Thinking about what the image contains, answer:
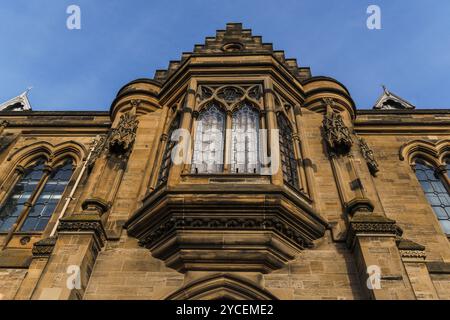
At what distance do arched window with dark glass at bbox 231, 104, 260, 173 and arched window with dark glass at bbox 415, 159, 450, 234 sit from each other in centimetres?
555

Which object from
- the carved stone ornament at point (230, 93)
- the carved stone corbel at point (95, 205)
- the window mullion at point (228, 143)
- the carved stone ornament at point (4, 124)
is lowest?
the carved stone corbel at point (95, 205)

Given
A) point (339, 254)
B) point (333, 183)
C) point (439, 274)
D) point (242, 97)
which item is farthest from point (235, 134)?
point (439, 274)

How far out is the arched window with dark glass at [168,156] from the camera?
381 inches

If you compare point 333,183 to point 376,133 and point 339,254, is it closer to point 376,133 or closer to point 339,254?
point 339,254

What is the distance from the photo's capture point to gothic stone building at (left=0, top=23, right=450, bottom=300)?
7.48 metres

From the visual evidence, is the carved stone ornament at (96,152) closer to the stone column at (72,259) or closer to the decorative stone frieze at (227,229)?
the stone column at (72,259)

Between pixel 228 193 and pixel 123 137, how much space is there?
409 centimetres

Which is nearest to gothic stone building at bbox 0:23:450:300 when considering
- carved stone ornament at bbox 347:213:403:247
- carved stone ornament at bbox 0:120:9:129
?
carved stone ornament at bbox 347:213:403:247

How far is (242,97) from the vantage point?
445 inches

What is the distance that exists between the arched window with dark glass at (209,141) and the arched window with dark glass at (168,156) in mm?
702

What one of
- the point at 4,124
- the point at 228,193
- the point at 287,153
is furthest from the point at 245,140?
the point at 4,124

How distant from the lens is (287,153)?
10.5m

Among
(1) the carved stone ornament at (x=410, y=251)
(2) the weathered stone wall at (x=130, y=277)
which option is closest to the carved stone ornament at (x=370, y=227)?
(1) the carved stone ornament at (x=410, y=251)

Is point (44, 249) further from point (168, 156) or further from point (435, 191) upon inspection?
point (435, 191)
